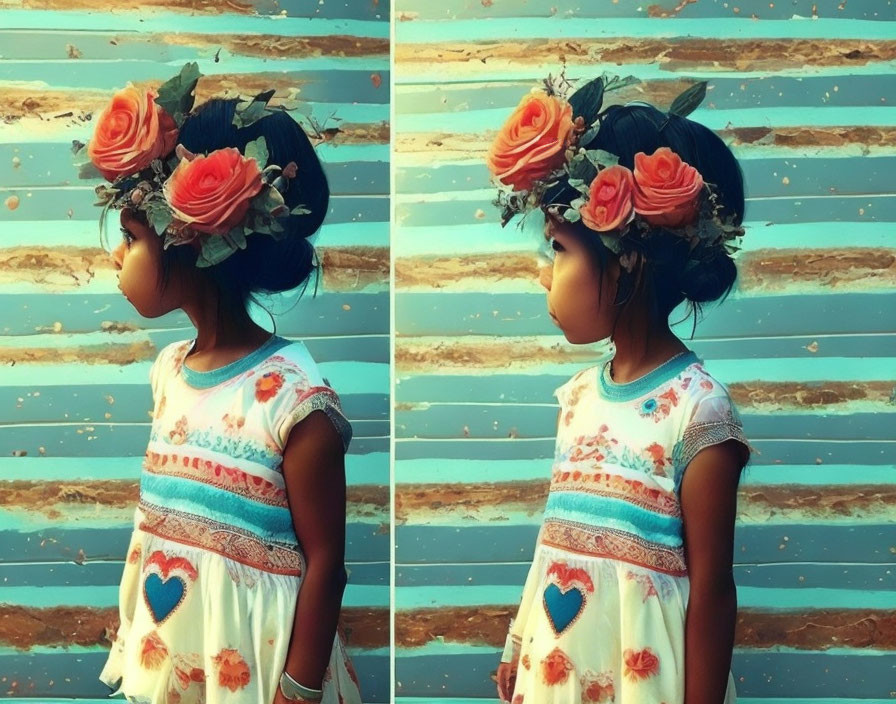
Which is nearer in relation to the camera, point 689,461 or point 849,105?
point 689,461

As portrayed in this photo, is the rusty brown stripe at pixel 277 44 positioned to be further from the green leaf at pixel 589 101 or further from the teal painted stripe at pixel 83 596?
the teal painted stripe at pixel 83 596

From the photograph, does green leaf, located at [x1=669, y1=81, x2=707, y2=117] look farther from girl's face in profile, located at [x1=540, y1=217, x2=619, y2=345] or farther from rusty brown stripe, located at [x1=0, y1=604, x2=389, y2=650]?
rusty brown stripe, located at [x1=0, y1=604, x2=389, y2=650]

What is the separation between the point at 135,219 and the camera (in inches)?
75.6

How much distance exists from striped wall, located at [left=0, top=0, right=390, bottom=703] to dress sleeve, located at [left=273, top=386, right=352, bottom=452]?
66 millimetres

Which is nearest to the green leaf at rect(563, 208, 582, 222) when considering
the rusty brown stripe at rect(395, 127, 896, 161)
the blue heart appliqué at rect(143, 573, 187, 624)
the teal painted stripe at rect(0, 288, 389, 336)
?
the rusty brown stripe at rect(395, 127, 896, 161)

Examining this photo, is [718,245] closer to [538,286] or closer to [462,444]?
[538,286]

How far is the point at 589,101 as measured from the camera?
1928 mm

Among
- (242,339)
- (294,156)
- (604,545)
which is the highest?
(294,156)

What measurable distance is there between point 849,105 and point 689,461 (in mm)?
708

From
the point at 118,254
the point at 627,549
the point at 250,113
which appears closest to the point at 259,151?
the point at 250,113

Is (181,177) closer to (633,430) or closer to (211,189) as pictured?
(211,189)

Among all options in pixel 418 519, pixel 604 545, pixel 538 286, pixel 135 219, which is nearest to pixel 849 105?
pixel 538 286

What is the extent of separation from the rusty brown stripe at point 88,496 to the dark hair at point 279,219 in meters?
0.36

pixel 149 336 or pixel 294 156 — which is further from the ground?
pixel 294 156
